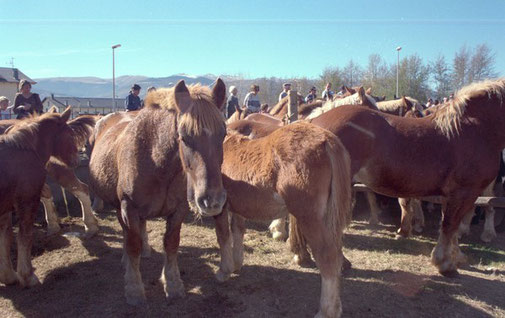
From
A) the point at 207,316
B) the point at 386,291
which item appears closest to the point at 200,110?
the point at 207,316

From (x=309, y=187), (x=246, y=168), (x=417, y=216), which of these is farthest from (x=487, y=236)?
(x=246, y=168)

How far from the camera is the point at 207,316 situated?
355 cm

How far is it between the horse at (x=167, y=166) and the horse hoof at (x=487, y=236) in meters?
5.02

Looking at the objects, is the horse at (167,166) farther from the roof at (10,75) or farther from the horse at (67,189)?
the roof at (10,75)

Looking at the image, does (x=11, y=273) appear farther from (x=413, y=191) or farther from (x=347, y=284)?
(x=413, y=191)

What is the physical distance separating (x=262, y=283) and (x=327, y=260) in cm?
141

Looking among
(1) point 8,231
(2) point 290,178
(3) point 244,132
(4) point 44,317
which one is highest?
(3) point 244,132

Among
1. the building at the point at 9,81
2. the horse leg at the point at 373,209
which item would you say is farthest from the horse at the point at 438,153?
the building at the point at 9,81

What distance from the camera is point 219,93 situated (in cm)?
327

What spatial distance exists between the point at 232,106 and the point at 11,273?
876 cm

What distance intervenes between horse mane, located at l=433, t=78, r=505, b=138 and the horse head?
3.14 meters

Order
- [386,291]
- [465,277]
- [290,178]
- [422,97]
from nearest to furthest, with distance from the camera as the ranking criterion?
[290,178]
[386,291]
[465,277]
[422,97]

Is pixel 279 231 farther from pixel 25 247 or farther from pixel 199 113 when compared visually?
pixel 25 247

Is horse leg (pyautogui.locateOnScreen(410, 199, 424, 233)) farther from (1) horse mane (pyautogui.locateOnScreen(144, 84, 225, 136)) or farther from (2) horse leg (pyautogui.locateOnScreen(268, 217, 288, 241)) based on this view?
(1) horse mane (pyautogui.locateOnScreen(144, 84, 225, 136))
